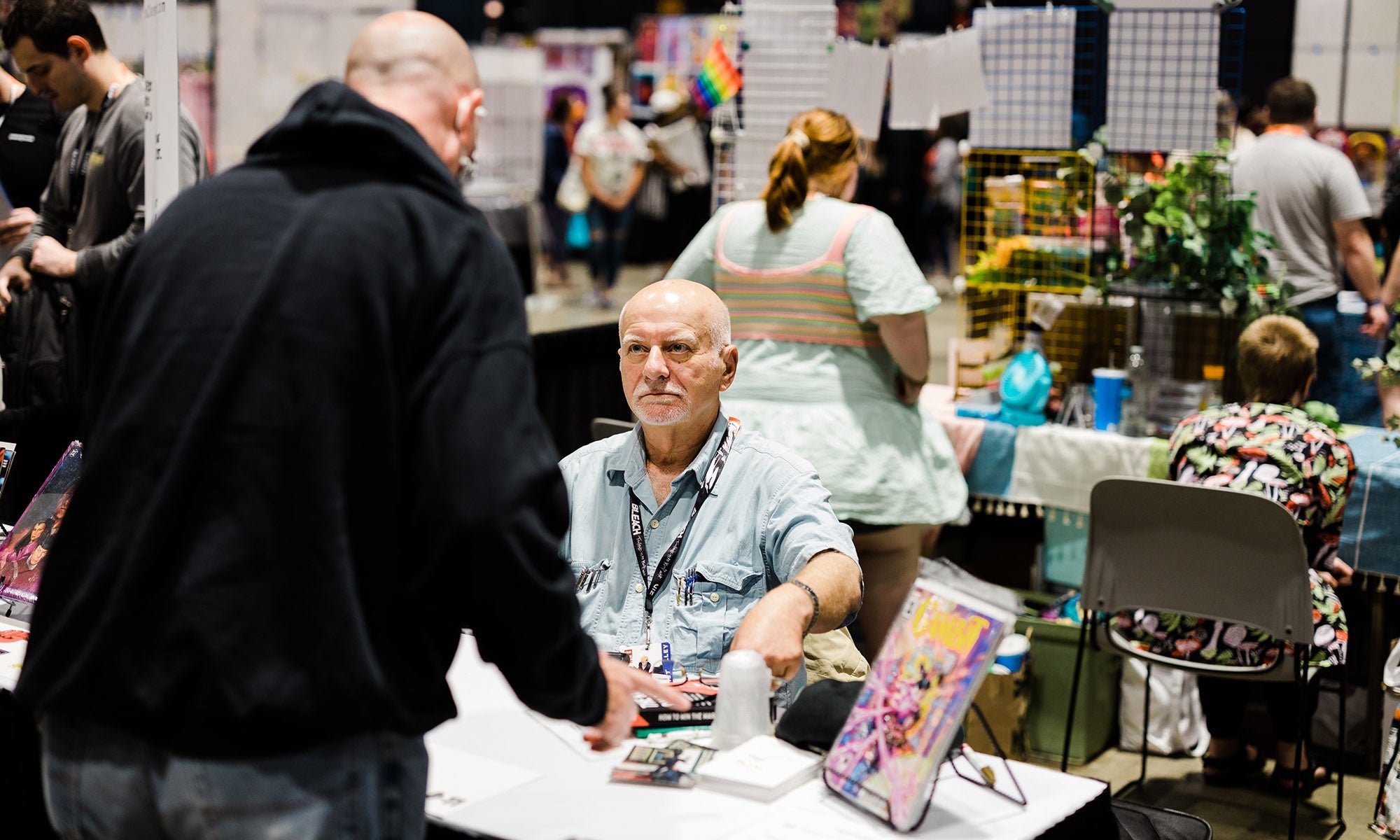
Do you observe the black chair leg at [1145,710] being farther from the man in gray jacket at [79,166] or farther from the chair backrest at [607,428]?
the man in gray jacket at [79,166]

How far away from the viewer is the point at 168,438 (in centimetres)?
135

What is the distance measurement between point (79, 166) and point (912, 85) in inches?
99.8

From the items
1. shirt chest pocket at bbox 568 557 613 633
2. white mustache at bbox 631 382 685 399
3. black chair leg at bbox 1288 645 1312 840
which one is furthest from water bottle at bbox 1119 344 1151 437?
shirt chest pocket at bbox 568 557 613 633

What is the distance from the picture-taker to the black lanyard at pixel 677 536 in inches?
96.3

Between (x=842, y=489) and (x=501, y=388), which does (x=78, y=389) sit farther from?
(x=501, y=388)

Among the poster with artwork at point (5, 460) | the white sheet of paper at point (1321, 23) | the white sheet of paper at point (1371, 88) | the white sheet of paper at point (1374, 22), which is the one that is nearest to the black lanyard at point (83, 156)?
the poster with artwork at point (5, 460)

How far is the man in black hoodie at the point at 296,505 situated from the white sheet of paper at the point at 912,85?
3507 mm

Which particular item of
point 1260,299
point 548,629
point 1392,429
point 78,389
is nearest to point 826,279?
point 1260,299

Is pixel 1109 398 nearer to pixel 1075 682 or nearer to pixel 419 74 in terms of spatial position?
pixel 1075 682

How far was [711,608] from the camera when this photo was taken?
243cm

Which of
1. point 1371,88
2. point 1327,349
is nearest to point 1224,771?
point 1327,349

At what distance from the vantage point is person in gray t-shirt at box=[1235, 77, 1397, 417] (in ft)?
17.6

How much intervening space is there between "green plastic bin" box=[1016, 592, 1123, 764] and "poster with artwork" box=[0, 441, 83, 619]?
2552mm

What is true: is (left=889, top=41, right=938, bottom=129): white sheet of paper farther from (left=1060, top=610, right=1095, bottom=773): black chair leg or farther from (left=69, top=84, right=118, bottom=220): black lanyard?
(left=69, top=84, right=118, bottom=220): black lanyard
